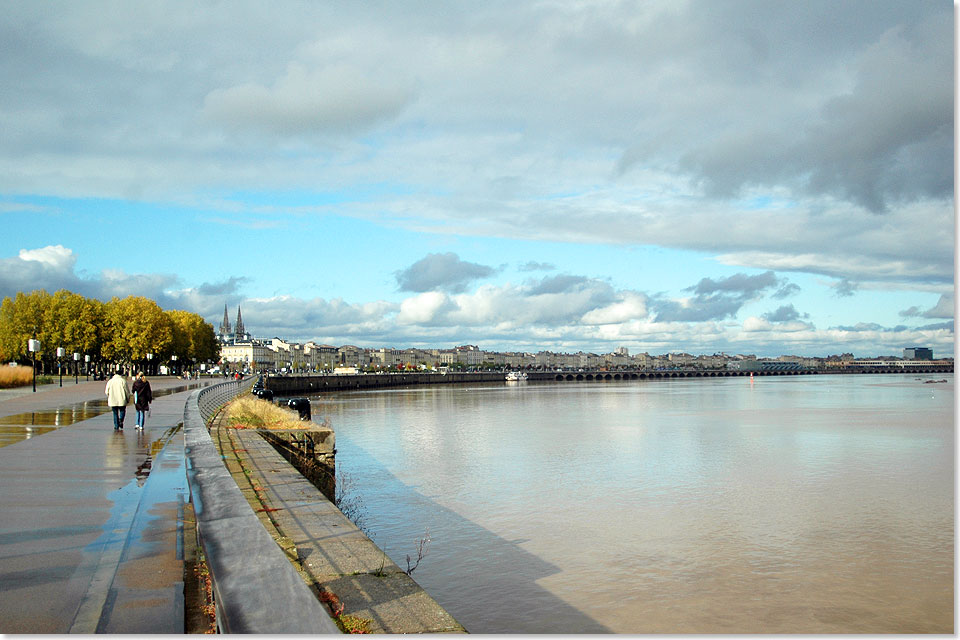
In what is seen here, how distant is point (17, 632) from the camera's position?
17.2 ft

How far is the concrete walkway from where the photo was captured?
5551 mm

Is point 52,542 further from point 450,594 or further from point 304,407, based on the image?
point 304,407

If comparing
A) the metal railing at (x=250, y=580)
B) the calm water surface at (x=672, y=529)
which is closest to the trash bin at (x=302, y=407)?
the calm water surface at (x=672, y=529)

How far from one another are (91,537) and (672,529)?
11.0 m

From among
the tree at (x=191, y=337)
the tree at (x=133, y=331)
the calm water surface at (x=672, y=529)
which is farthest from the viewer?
the tree at (x=191, y=337)

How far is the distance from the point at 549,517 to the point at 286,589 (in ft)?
45.0

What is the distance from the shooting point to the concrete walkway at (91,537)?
219 inches

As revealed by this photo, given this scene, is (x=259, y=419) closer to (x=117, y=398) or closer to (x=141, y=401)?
(x=141, y=401)

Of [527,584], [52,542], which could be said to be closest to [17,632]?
[52,542]

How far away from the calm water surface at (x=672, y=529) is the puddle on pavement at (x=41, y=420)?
815cm

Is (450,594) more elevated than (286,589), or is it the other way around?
(286,589)

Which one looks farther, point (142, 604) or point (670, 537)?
point (670, 537)

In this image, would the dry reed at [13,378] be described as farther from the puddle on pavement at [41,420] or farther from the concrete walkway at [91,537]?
the concrete walkway at [91,537]

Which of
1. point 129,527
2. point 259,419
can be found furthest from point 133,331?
point 129,527
